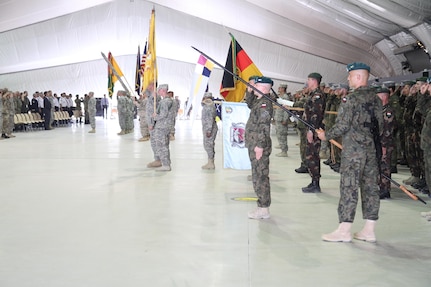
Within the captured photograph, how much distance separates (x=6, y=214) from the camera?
6.32 m

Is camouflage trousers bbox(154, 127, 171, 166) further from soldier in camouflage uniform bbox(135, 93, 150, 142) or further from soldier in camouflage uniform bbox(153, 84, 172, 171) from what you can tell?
soldier in camouflage uniform bbox(135, 93, 150, 142)

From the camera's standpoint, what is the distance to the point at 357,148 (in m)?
4.97

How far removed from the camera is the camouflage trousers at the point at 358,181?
496 centimetres

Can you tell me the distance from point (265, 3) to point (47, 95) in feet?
38.6

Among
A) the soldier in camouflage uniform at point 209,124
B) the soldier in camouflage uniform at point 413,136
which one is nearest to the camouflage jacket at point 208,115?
the soldier in camouflage uniform at point 209,124

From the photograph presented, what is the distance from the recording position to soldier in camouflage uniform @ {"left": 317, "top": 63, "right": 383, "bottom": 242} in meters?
4.96

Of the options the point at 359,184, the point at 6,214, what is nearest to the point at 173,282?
the point at 359,184

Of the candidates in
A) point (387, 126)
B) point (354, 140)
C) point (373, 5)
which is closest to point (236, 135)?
point (387, 126)

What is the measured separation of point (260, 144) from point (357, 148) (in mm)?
1340

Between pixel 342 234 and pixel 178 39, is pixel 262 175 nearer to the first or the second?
pixel 342 234

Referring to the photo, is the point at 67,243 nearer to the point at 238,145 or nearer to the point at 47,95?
the point at 238,145

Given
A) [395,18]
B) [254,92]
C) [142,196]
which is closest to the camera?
[254,92]

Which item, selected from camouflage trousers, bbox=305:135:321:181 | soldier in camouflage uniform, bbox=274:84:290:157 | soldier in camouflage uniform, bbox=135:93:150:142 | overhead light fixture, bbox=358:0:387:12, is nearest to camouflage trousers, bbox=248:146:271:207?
camouflage trousers, bbox=305:135:321:181

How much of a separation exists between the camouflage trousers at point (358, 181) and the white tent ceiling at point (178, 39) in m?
19.8
